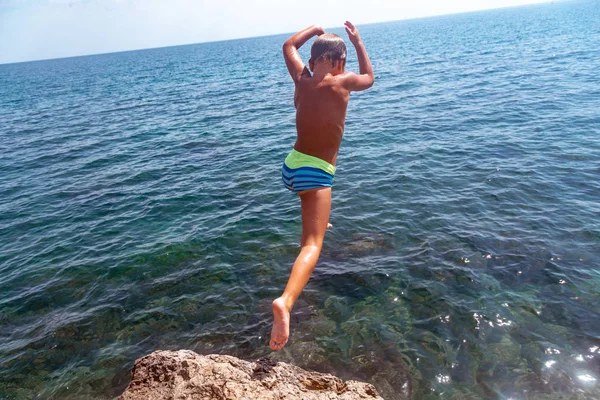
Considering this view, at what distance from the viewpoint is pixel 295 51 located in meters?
5.46

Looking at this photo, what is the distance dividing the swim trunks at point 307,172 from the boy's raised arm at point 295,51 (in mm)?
1086

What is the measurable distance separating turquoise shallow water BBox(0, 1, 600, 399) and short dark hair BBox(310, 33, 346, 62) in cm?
492

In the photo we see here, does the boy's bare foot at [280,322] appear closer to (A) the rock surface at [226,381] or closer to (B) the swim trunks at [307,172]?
(A) the rock surface at [226,381]

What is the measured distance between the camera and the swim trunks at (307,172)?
16.7 feet

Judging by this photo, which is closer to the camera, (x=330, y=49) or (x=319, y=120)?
(x=330, y=49)

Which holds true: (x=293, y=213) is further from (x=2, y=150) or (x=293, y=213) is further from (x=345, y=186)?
(x=2, y=150)

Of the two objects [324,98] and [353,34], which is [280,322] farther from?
[353,34]

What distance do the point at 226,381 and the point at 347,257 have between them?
6.05m

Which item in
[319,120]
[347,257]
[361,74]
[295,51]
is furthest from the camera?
[347,257]

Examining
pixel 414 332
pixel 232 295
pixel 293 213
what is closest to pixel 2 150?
pixel 293 213

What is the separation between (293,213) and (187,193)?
4533mm


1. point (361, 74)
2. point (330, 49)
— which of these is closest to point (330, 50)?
point (330, 49)

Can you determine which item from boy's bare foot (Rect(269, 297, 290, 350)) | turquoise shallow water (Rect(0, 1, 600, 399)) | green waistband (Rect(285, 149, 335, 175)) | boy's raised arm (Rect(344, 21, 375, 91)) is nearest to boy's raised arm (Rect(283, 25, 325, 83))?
boy's raised arm (Rect(344, 21, 375, 91))

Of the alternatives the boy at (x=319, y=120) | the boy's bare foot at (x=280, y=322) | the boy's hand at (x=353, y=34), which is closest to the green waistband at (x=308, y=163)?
the boy at (x=319, y=120)
